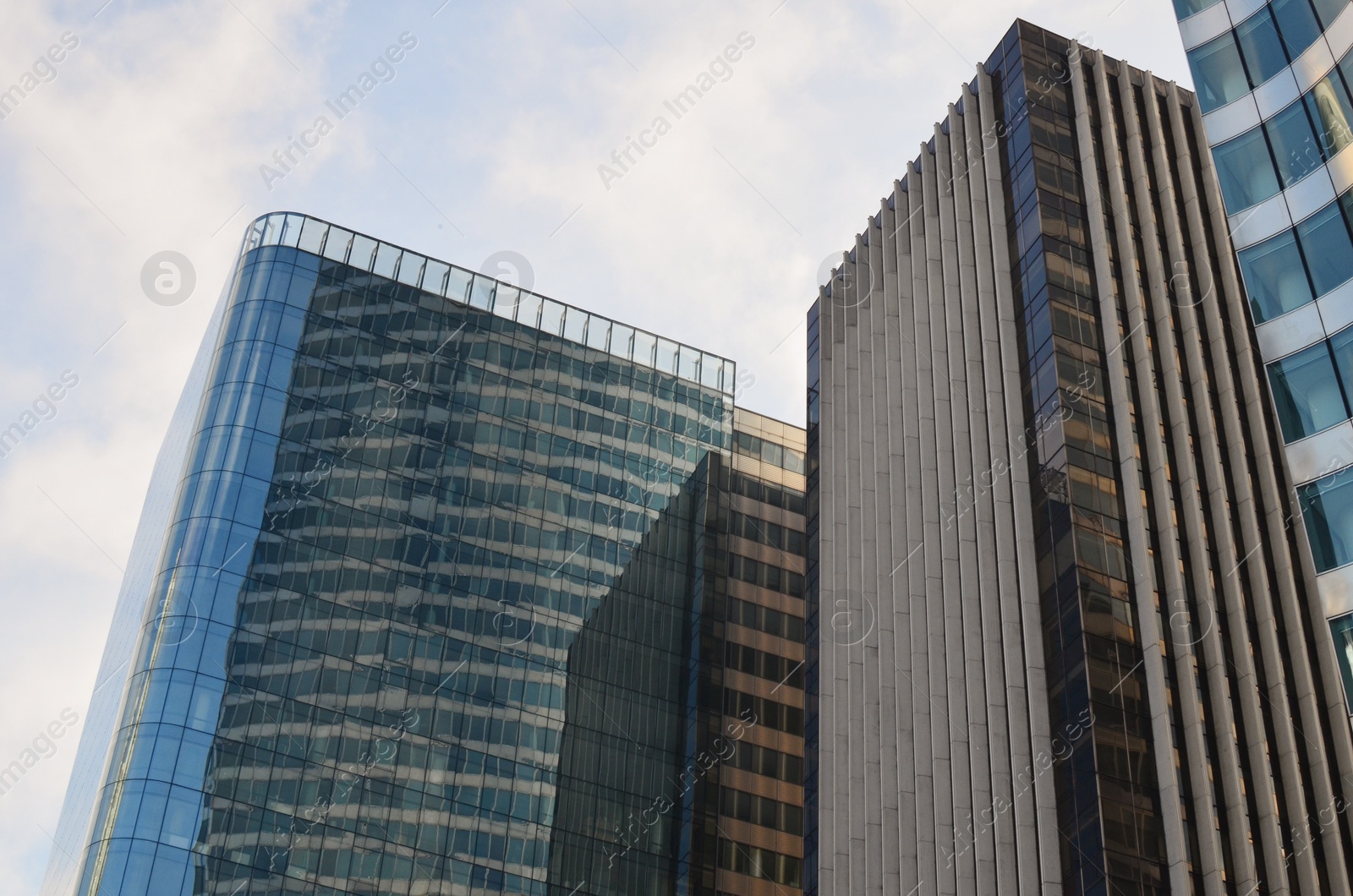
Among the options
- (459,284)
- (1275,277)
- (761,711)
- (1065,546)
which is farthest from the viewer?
(459,284)

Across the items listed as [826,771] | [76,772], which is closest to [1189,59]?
[826,771]

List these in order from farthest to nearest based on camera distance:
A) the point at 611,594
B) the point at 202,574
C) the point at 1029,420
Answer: the point at 611,594
the point at 202,574
the point at 1029,420

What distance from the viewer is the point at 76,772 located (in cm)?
9981

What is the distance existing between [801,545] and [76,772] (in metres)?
52.8

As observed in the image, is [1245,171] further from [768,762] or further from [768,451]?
[768,451]

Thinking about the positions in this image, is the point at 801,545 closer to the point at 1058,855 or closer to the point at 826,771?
the point at 826,771

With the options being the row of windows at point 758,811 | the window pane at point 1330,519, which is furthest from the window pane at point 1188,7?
the row of windows at point 758,811

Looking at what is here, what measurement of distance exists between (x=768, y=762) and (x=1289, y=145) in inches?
2288

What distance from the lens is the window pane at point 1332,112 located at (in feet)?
105

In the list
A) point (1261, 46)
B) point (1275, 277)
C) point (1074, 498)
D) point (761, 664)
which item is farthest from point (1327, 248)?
point (761, 664)

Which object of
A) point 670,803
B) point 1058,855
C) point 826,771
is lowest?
point 1058,855

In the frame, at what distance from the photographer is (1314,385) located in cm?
3198

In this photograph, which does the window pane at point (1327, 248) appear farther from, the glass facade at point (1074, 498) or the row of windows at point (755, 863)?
the row of windows at point (755, 863)

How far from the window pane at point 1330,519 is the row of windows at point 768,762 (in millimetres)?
→ 56746
